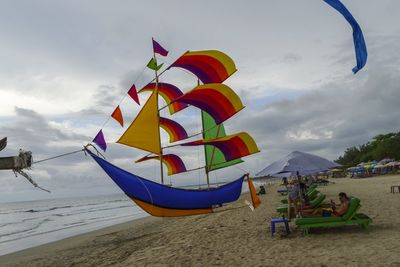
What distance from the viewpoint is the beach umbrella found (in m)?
11.8

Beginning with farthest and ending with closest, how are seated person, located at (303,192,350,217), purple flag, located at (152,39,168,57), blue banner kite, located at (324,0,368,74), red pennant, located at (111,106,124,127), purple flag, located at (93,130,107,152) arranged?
1. purple flag, located at (152,39,168,57)
2. red pennant, located at (111,106,124,127)
3. seated person, located at (303,192,350,217)
4. purple flag, located at (93,130,107,152)
5. blue banner kite, located at (324,0,368,74)

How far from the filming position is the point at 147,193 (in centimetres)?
1003

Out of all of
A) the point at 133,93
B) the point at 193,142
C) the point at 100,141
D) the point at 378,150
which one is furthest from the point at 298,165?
the point at 378,150

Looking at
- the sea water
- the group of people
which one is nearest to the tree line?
the sea water

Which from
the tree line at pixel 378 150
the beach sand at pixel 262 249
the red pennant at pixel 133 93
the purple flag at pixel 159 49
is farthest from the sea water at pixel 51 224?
the tree line at pixel 378 150

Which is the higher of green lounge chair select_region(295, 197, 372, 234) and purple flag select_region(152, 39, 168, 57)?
purple flag select_region(152, 39, 168, 57)

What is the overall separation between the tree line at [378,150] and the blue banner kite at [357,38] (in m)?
67.4

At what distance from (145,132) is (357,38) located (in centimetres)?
647

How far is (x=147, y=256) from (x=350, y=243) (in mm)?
5706

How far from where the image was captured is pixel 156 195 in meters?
10.0

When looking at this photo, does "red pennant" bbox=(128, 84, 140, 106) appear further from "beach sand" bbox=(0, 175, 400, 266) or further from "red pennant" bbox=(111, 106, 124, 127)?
"beach sand" bbox=(0, 175, 400, 266)

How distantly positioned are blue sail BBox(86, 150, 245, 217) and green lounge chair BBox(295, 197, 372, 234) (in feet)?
10.2

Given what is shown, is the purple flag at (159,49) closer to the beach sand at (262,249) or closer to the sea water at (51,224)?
the beach sand at (262,249)

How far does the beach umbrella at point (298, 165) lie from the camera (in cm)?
1183
